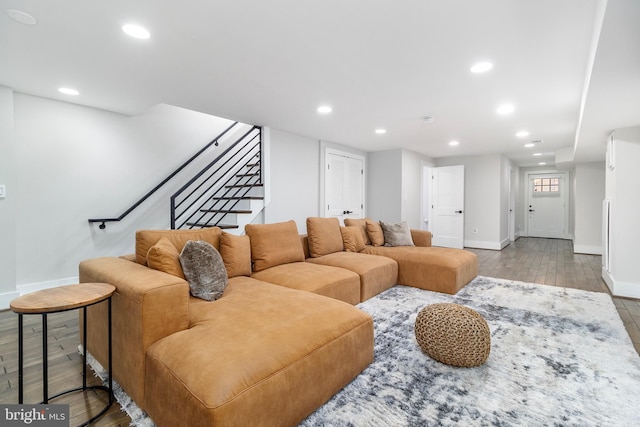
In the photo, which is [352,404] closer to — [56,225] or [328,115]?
[328,115]

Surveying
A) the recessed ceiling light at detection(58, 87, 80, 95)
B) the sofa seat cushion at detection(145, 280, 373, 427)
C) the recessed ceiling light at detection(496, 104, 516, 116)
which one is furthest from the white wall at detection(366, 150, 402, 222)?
the recessed ceiling light at detection(58, 87, 80, 95)

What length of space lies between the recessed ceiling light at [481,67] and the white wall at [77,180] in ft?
13.2

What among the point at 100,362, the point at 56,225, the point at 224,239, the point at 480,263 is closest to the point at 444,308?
the point at 224,239

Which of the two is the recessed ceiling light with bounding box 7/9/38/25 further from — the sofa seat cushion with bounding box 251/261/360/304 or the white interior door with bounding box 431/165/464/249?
the white interior door with bounding box 431/165/464/249

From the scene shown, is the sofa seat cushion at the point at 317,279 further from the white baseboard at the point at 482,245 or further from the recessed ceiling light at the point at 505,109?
the white baseboard at the point at 482,245

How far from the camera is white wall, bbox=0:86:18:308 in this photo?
3.07 metres

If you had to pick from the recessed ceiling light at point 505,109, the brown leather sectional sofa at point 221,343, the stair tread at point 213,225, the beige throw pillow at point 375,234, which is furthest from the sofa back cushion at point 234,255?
the recessed ceiling light at point 505,109

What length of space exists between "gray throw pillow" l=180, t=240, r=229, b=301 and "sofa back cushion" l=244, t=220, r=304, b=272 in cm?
86

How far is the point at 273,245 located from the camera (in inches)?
123

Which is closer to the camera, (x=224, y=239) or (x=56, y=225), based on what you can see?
(x=224, y=239)

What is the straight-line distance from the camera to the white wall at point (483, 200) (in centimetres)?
701

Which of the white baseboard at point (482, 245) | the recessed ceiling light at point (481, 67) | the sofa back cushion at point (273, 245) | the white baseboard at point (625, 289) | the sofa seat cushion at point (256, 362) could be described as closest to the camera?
the sofa seat cushion at point (256, 362)

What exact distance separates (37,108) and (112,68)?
163 centimetres

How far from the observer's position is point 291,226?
342cm
